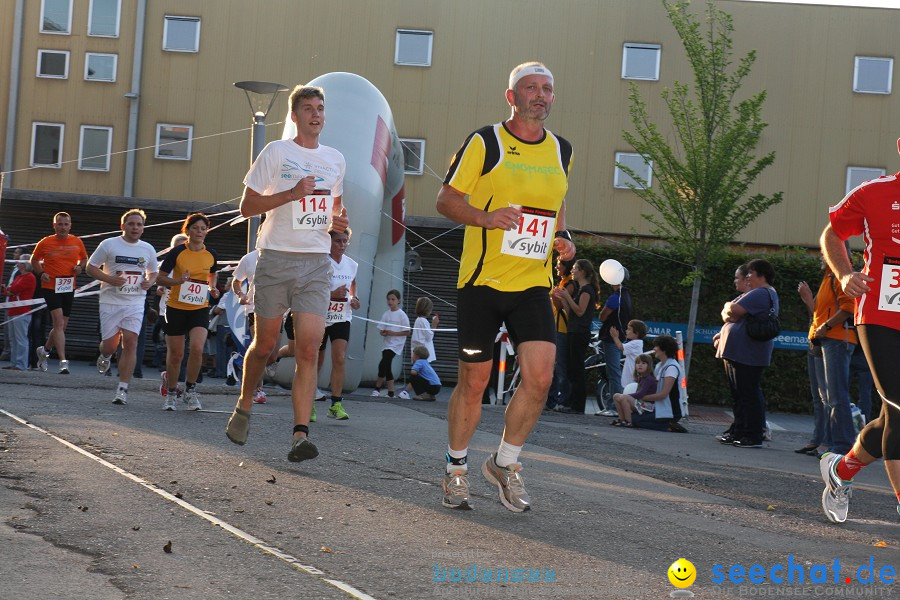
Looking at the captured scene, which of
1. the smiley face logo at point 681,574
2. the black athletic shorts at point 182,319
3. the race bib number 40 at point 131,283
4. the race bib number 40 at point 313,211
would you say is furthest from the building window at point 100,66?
the smiley face logo at point 681,574

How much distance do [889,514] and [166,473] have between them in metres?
4.25

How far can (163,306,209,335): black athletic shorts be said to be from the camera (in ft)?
38.1

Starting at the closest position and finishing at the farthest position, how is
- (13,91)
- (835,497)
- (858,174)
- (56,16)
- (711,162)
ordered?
(835,497) → (711,162) → (858,174) → (13,91) → (56,16)

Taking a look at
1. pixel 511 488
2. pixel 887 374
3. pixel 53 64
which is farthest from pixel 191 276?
pixel 53 64

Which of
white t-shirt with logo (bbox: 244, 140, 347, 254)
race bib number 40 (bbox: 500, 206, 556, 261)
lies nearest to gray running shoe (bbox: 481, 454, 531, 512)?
race bib number 40 (bbox: 500, 206, 556, 261)

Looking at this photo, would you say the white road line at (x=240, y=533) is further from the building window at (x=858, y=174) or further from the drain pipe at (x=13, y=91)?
the building window at (x=858, y=174)

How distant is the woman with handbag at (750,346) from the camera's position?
39.7 feet

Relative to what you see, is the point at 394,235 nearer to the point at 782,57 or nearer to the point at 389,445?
the point at 389,445

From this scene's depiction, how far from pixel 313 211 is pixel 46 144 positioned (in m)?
27.4

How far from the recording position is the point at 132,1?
32.1 meters

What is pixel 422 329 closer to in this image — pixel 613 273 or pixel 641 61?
pixel 613 273

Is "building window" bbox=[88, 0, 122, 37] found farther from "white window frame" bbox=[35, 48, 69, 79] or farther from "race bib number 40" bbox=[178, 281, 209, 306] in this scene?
"race bib number 40" bbox=[178, 281, 209, 306]

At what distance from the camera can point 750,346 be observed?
12148 millimetres

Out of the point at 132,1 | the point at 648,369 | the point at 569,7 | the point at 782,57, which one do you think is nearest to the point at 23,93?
the point at 132,1
